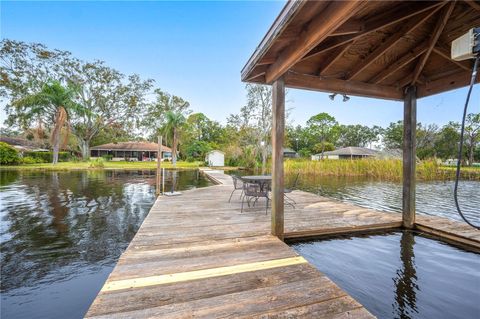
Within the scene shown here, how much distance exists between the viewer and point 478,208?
243 inches

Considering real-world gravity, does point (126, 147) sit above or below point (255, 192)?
above

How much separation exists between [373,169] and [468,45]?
14341 millimetres

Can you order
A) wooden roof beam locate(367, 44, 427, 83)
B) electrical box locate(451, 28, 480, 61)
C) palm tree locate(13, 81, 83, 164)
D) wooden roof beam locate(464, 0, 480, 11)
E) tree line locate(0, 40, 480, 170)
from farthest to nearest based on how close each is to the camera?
tree line locate(0, 40, 480, 170)
palm tree locate(13, 81, 83, 164)
wooden roof beam locate(367, 44, 427, 83)
wooden roof beam locate(464, 0, 480, 11)
electrical box locate(451, 28, 480, 61)

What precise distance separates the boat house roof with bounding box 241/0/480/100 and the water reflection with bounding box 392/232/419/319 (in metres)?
2.46

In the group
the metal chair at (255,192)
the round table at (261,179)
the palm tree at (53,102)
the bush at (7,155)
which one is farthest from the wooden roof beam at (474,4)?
the bush at (7,155)

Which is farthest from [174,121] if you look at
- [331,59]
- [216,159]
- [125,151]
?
[331,59]

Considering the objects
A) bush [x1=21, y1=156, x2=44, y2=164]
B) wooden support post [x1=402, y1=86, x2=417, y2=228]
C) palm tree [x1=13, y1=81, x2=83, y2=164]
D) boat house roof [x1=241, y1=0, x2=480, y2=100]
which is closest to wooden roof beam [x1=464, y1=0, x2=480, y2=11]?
boat house roof [x1=241, y1=0, x2=480, y2=100]

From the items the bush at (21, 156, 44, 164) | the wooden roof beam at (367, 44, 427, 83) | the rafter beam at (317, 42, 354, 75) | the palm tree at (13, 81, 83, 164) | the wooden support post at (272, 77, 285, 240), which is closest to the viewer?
the rafter beam at (317, 42, 354, 75)

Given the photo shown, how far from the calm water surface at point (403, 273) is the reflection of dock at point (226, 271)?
13.8 inches

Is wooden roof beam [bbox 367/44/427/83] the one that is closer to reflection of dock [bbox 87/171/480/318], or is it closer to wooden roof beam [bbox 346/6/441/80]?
wooden roof beam [bbox 346/6/441/80]

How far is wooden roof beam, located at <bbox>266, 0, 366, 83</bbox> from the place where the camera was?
158 cm

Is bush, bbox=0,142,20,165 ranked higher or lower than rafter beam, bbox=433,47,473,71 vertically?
lower

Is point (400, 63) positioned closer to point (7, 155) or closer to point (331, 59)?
point (331, 59)

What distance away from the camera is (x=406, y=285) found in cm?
244
